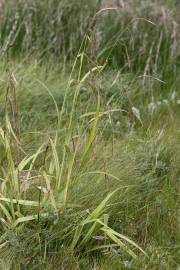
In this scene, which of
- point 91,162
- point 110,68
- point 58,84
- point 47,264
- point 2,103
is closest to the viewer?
point 47,264

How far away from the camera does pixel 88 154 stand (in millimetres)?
2734

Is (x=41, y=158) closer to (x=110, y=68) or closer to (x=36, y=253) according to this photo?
(x=36, y=253)

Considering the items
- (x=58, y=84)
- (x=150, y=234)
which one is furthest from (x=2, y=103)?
(x=150, y=234)

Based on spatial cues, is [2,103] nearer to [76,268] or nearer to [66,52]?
[66,52]

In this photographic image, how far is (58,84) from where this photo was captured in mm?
3885

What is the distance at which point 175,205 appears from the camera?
2.84 metres

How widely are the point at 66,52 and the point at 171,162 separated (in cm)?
158

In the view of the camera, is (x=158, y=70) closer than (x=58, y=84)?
No

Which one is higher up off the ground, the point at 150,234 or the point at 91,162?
the point at 91,162

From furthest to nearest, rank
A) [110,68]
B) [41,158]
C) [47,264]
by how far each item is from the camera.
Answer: [110,68] < [41,158] < [47,264]

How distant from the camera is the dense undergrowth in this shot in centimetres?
248

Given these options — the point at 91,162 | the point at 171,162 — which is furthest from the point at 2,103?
the point at 171,162

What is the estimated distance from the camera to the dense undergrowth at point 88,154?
2482 mm

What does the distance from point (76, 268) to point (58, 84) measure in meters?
1.71
